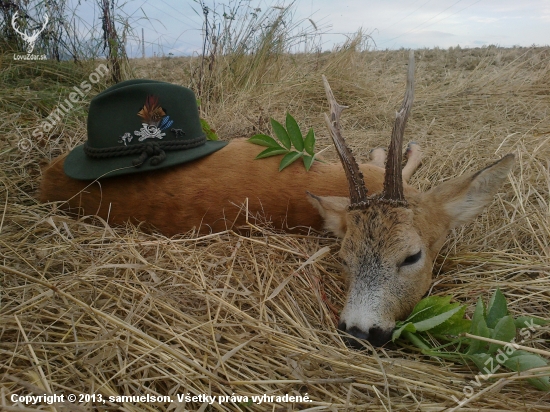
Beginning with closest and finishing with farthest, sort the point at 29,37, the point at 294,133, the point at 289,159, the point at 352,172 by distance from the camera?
the point at 352,172
the point at 289,159
the point at 294,133
the point at 29,37

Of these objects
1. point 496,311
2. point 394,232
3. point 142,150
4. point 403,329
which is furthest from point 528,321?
point 142,150

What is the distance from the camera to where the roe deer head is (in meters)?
2.27

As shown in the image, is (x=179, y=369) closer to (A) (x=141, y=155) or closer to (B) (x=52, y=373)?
(B) (x=52, y=373)

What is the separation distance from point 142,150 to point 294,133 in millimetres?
1088

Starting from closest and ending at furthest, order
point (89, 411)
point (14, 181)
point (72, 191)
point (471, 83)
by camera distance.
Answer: point (89, 411) < point (72, 191) < point (14, 181) < point (471, 83)

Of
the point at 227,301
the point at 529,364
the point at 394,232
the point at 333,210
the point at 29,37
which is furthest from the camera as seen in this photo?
the point at 29,37

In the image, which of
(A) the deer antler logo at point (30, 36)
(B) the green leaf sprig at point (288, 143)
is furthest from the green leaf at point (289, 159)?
(A) the deer antler logo at point (30, 36)

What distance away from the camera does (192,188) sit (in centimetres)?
291

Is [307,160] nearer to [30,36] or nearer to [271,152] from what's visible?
[271,152]

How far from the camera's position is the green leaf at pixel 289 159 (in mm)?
3064

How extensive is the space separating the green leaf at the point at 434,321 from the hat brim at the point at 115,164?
1819 millimetres

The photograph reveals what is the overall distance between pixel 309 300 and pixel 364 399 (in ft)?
2.46

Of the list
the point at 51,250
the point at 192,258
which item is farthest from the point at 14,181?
the point at 192,258

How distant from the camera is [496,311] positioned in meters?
2.14
